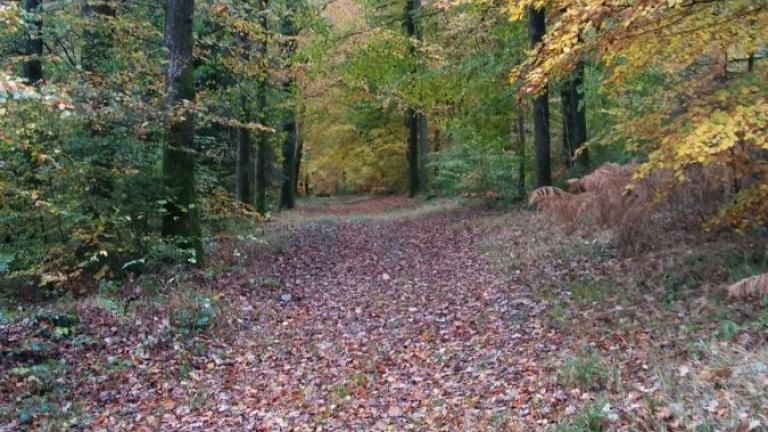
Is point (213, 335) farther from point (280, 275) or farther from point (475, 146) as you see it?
point (475, 146)

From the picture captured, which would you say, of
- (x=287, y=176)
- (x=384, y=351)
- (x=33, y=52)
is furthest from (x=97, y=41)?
(x=287, y=176)

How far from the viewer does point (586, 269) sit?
29.9ft

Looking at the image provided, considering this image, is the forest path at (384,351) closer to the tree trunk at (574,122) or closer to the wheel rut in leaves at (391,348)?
the wheel rut in leaves at (391,348)

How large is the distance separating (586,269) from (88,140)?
8300mm

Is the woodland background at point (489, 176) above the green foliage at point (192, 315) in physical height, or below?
above

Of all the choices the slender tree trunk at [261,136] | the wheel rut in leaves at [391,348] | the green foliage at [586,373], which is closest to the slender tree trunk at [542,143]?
the wheel rut in leaves at [391,348]

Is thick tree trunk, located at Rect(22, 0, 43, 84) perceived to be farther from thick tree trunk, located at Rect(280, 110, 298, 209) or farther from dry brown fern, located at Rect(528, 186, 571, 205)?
thick tree trunk, located at Rect(280, 110, 298, 209)

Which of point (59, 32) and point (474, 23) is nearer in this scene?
A: point (59, 32)

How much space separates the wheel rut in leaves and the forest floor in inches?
1.1

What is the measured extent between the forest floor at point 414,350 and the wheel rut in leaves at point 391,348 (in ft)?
0.09

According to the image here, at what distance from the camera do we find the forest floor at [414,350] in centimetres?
504

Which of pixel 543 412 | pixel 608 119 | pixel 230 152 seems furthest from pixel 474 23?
pixel 543 412

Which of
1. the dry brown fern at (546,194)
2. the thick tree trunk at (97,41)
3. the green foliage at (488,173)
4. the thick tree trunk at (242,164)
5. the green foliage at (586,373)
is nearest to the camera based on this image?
the green foliage at (586,373)

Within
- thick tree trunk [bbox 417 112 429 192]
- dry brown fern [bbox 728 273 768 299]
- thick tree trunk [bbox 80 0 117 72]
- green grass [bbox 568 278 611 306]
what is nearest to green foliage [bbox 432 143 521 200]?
green grass [bbox 568 278 611 306]
